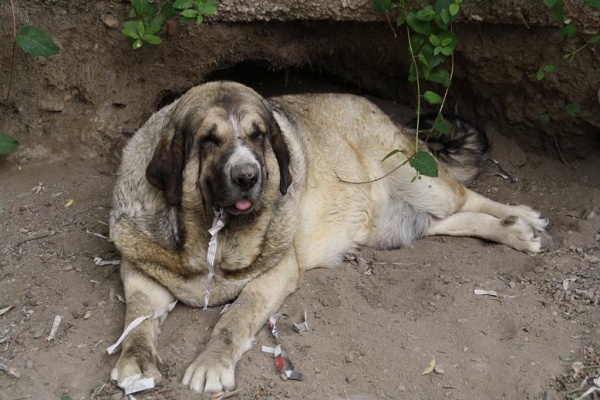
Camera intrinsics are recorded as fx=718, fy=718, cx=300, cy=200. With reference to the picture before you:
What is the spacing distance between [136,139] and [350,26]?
191cm

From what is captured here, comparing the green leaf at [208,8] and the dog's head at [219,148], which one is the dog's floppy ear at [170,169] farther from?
the green leaf at [208,8]

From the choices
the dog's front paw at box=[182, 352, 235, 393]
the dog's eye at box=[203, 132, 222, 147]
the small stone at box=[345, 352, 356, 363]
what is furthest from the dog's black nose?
the small stone at box=[345, 352, 356, 363]

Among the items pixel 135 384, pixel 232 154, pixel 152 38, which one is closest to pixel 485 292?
pixel 232 154

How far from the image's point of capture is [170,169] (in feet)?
12.6

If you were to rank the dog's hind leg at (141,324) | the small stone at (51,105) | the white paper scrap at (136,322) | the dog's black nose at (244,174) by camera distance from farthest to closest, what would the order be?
the small stone at (51,105) < the white paper scrap at (136,322) < the dog's black nose at (244,174) < the dog's hind leg at (141,324)

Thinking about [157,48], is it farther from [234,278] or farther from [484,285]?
[484,285]

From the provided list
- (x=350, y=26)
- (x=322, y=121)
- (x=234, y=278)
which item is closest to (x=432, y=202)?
(x=322, y=121)

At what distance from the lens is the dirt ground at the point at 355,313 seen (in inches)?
138

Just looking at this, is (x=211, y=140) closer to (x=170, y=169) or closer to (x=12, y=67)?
(x=170, y=169)

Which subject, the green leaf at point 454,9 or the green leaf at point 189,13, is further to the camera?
the green leaf at point 189,13

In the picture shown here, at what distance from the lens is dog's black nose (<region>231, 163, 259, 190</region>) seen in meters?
3.58

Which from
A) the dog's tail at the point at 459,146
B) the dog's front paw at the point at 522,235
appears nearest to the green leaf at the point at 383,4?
the dog's tail at the point at 459,146

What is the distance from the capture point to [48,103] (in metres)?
5.31

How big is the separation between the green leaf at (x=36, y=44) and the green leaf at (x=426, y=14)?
2.33 m
